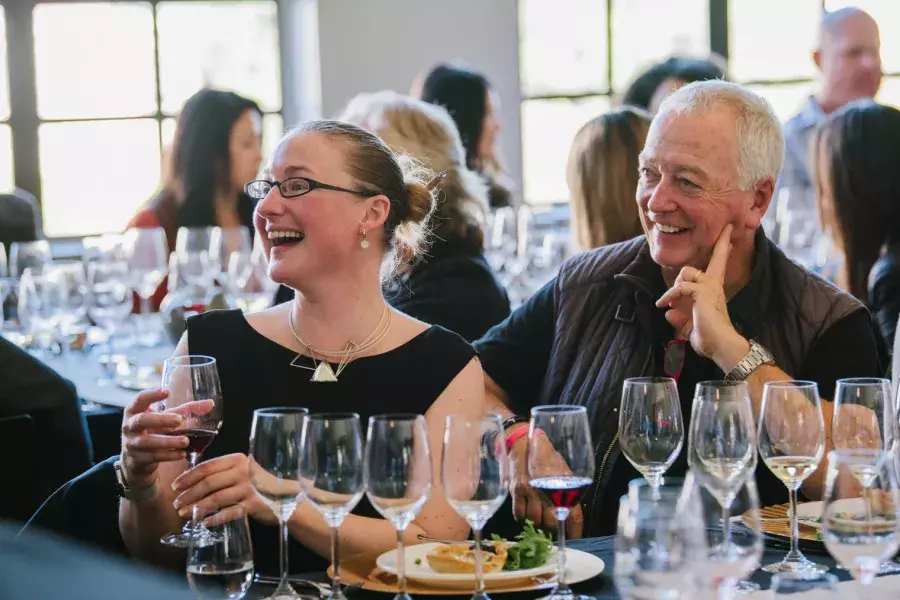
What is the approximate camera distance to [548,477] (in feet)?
5.66

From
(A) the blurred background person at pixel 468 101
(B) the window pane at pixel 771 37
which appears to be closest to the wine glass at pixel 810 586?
(A) the blurred background person at pixel 468 101

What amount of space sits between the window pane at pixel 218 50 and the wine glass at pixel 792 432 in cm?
573

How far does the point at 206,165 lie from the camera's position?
19.9ft

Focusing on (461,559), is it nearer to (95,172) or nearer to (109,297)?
(109,297)

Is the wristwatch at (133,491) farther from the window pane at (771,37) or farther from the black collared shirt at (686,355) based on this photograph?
the window pane at (771,37)

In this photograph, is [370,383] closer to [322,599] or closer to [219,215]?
[322,599]

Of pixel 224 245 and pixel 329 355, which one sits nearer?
pixel 329 355

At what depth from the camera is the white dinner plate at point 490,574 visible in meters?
1.75

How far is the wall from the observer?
23.3ft

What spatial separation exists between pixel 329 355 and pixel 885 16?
674cm

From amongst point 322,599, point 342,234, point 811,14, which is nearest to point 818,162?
point 342,234

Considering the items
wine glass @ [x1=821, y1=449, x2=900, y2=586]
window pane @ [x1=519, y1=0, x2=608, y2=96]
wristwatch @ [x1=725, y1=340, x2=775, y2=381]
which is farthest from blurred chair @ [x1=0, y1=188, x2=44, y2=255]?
wine glass @ [x1=821, y1=449, x2=900, y2=586]

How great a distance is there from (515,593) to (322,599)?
257 millimetres

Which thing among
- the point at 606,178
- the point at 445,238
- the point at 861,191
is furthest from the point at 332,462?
the point at 861,191
